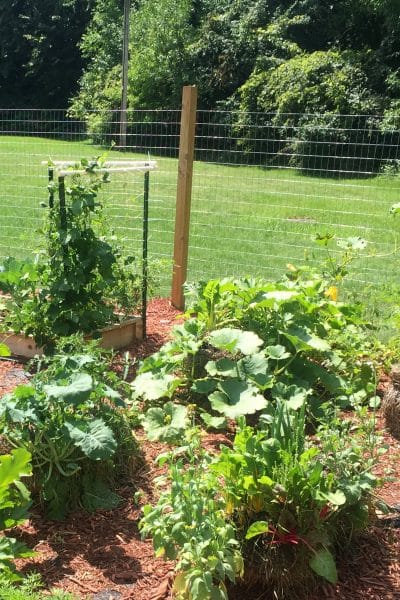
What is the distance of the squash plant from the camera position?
4109 mm

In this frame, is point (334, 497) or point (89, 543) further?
point (89, 543)

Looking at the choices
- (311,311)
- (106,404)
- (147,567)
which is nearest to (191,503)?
(147,567)

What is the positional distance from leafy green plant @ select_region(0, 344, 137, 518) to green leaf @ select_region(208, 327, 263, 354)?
771 millimetres

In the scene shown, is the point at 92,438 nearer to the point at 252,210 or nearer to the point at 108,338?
the point at 108,338

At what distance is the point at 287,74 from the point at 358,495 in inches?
639

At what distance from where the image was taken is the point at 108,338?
180 inches

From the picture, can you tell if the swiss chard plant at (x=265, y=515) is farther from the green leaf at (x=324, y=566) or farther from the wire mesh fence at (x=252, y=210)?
the wire mesh fence at (x=252, y=210)

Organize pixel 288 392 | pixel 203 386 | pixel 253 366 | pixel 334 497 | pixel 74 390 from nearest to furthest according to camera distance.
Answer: pixel 334 497 < pixel 74 390 < pixel 288 392 < pixel 253 366 < pixel 203 386

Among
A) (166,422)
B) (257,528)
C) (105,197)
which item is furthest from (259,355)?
(105,197)

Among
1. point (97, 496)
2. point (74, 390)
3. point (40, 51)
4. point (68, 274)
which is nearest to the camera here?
point (74, 390)

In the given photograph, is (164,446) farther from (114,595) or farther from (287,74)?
(287,74)

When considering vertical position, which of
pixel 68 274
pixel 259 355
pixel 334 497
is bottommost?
pixel 334 497

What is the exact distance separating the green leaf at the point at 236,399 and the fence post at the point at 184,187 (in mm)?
2317

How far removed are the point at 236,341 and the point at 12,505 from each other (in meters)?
1.49
